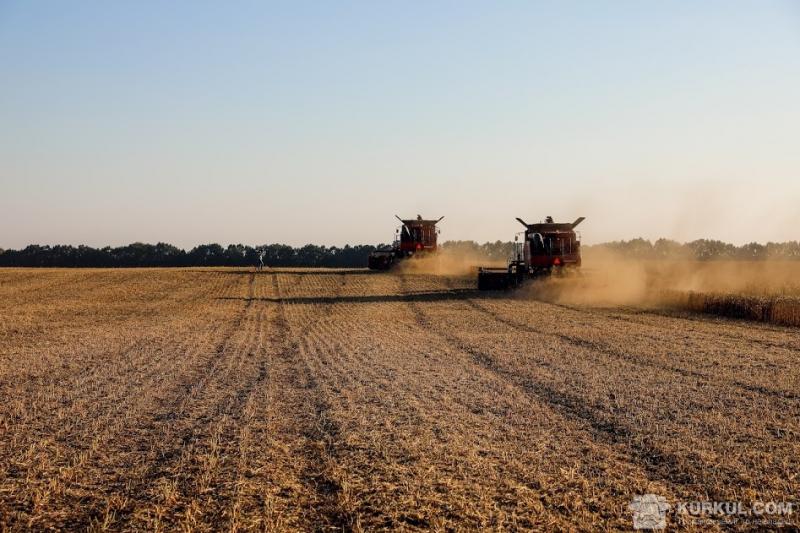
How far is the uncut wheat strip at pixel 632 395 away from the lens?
805cm

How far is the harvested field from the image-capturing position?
21.2ft

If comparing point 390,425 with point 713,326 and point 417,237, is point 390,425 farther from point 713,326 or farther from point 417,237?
point 417,237

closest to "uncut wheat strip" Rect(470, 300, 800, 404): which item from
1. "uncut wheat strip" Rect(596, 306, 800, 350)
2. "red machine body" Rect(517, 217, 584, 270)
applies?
"uncut wheat strip" Rect(596, 306, 800, 350)

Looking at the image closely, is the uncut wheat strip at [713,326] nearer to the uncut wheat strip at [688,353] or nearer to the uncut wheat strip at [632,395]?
the uncut wheat strip at [688,353]

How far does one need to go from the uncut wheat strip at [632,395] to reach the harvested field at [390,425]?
0.05 meters

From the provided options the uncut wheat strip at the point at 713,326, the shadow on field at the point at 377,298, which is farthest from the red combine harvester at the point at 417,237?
the uncut wheat strip at the point at 713,326

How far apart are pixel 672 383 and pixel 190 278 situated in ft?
127

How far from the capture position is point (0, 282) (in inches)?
1729

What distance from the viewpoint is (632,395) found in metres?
11.4

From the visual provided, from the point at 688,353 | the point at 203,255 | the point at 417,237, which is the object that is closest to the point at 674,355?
the point at 688,353

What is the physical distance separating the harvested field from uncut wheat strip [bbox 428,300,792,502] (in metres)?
0.05

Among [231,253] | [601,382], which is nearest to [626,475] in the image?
[601,382]

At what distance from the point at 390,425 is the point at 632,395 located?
4.20 metres

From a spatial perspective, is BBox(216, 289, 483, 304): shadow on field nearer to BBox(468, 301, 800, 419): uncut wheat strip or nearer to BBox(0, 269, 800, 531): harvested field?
BBox(468, 301, 800, 419): uncut wheat strip
